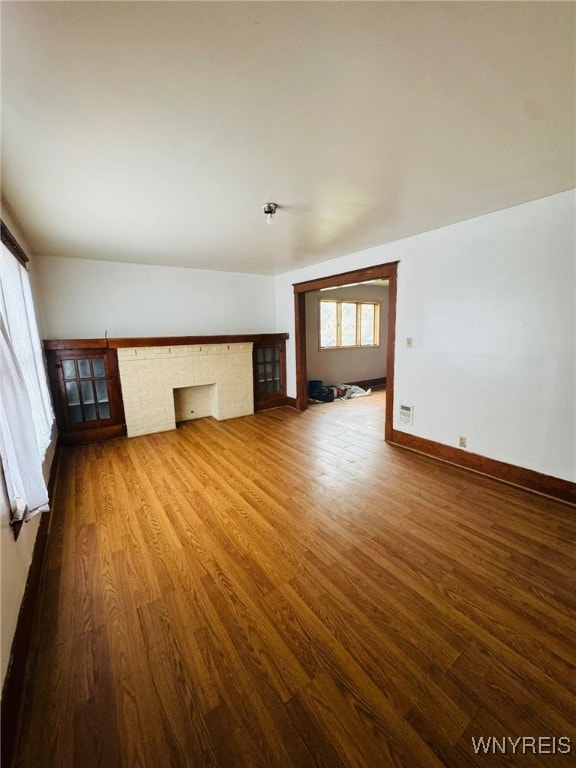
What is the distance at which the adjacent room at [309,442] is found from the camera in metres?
1.02

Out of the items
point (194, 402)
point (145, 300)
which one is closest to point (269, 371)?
point (194, 402)

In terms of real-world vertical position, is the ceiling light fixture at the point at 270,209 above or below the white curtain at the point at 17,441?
above

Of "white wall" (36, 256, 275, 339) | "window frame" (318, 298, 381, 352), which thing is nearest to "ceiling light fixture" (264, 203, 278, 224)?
"white wall" (36, 256, 275, 339)

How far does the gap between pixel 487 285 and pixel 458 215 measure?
2.20ft

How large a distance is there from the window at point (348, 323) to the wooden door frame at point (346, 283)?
4.73ft

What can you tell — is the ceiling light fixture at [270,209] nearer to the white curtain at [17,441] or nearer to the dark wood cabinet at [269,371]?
the white curtain at [17,441]

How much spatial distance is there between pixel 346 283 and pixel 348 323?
2.80m

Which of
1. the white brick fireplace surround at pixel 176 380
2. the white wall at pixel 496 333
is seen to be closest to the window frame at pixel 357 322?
the white brick fireplace surround at pixel 176 380

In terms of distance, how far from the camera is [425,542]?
1.98m

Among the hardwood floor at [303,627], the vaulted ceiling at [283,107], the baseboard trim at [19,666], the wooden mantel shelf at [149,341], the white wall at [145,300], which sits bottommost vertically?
the hardwood floor at [303,627]

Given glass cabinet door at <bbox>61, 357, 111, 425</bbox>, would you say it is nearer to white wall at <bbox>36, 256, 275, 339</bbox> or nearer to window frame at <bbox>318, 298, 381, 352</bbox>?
white wall at <bbox>36, 256, 275, 339</bbox>

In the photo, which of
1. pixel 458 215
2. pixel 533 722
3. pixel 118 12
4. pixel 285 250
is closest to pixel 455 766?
pixel 533 722

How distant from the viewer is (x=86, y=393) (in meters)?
3.81

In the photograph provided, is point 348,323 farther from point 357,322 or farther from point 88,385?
point 88,385
